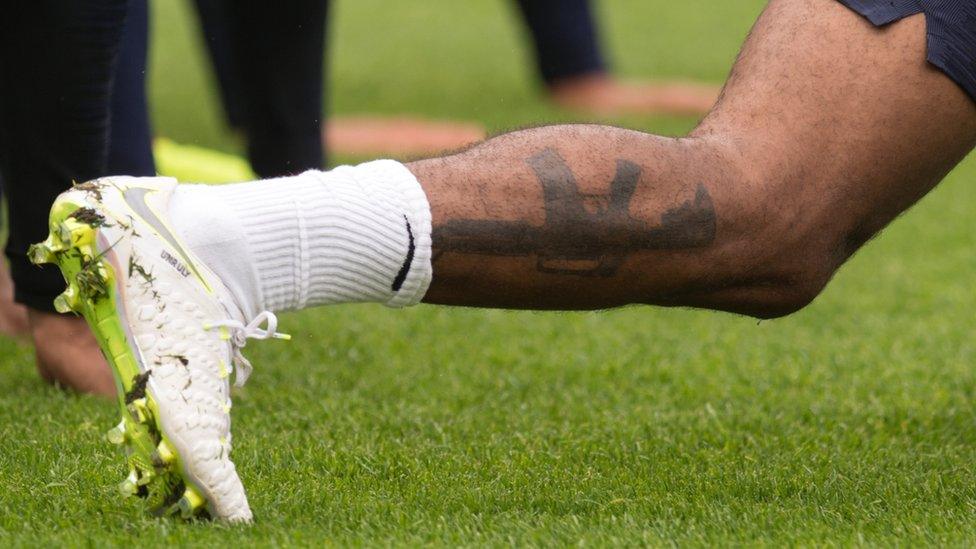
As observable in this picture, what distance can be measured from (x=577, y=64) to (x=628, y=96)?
0.26 metres

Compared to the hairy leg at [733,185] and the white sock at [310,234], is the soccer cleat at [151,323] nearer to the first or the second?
the white sock at [310,234]

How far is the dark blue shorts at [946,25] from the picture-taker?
1608mm

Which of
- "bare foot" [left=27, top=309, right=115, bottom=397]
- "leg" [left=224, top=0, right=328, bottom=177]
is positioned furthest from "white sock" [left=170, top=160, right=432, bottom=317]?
"leg" [left=224, top=0, right=328, bottom=177]

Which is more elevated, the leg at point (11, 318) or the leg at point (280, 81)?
the leg at point (280, 81)

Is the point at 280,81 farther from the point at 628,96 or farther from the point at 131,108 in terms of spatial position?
the point at 628,96

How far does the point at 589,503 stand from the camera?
162 centimetres

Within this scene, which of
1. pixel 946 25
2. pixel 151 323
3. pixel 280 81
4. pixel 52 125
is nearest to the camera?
pixel 151 323

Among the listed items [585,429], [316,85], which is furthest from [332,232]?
[316,85]

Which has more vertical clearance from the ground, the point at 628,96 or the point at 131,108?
the point at 131,108

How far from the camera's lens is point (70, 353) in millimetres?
2145

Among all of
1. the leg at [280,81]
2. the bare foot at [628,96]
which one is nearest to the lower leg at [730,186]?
the leg at [280,81]

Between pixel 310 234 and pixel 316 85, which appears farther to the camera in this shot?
pixel 316 85

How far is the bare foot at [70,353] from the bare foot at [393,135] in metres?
2.53

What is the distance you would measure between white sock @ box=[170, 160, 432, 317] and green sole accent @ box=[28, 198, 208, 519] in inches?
3.7
